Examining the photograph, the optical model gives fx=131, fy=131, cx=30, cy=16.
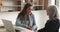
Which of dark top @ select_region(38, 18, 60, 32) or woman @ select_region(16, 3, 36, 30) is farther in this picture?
woman @ select_region(16, 3, 36, 30)

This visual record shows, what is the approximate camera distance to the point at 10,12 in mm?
4246

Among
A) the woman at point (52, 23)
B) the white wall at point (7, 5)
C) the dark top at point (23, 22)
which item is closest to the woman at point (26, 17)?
the dark top at point (23, 22)

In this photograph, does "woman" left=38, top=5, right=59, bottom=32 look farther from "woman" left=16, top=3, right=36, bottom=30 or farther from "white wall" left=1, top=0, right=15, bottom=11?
"white wall" left=1, top=0, right=15, bottom=11

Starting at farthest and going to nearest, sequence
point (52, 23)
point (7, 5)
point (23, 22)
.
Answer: point (7, 5)
point (23, 22)
point (52, 23)

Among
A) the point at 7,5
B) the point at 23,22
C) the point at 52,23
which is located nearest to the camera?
the point at 52,23

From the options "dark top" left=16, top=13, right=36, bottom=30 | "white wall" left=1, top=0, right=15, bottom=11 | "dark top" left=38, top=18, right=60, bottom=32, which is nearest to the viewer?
"dark top" left=38, top=18, right=60, bottom=32

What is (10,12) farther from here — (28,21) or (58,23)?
(58,23)

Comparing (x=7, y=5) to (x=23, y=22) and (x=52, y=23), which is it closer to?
(x=23, y=22)

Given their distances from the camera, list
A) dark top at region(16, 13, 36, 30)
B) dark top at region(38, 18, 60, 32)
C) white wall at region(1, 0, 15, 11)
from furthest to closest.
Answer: white wall at region(1, 0, 15, 11)
dark top at region(16, 13, 36, 30)
dark top at region(38, 18, 60, 32)

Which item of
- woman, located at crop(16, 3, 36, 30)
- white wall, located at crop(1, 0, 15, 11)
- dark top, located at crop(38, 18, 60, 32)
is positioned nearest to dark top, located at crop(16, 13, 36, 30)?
woman, located at crop(16, 3, 36, 30)

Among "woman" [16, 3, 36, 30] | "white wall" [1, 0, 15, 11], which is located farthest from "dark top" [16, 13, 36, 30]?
"white wall" [1, 0, 15, 11]

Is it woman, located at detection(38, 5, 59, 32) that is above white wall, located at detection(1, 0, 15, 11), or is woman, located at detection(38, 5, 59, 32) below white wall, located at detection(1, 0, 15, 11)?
below

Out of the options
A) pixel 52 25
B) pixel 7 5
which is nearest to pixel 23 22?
pixel 52 25

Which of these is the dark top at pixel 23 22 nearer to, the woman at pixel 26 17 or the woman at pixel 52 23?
the woman at pixel 26 17
